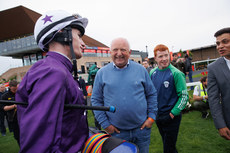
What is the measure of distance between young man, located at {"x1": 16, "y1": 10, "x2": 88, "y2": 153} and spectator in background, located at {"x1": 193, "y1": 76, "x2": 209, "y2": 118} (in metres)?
5.53

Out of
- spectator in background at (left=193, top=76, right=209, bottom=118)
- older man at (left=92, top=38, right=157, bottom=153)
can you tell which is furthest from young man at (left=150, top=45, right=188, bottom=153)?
spectator in background at (left=193, top=76, right=209, bottom=118)

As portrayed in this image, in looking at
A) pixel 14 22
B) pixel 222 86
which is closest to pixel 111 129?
pixel 222 86

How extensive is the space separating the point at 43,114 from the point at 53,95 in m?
0.12

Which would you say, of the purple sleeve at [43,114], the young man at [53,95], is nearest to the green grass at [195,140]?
the young man at [53,95]

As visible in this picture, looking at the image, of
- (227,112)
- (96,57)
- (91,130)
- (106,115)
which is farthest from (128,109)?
(96,57)

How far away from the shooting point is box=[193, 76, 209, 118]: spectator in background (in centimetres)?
530

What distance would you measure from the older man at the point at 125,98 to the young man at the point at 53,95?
3.28 ft

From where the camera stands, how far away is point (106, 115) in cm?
229

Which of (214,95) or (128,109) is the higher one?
(214,95)

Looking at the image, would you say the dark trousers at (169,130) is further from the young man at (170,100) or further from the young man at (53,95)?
the young man at (53,95)

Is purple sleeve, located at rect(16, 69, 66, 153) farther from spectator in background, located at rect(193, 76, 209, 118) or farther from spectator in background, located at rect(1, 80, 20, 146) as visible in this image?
spectator in background, located at rect(193, 76, 209, 118)

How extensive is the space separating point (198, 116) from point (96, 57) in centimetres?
3929

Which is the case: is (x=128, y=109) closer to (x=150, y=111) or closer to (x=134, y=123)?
(x=134, y=123)

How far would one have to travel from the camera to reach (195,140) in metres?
3.82
